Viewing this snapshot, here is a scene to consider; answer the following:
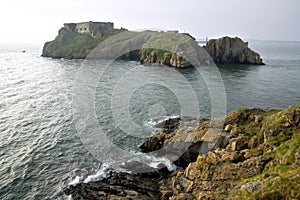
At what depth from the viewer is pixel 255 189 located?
18188mm

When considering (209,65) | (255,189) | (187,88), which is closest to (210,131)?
(255,189)

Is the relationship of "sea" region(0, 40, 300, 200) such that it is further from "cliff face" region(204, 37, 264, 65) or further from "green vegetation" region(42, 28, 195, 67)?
"green vegetation" region(42, 28, 195, 67)

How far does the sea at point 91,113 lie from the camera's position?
98.1 ft

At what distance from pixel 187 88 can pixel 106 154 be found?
42.2 meters

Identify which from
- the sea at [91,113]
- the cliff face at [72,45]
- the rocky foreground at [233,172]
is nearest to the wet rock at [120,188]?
the rocky foreground at [233,172]

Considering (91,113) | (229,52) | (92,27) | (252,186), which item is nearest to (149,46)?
(229,52)

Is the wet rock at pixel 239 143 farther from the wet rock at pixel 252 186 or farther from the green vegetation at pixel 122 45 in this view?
the green vegetation at pixel 122 45

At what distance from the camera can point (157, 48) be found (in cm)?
13838

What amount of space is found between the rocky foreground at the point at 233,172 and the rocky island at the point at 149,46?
85609mm

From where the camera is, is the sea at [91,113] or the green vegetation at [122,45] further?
the green vegetation at [122,45]

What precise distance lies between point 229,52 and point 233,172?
115625mm

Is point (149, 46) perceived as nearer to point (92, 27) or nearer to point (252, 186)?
point (92, 27)

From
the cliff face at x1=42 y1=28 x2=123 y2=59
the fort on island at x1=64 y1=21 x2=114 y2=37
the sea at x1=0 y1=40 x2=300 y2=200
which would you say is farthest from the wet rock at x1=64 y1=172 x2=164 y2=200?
the fort on island at x1=64 y1=21 x2=114 y2=37

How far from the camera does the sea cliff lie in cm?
12631
